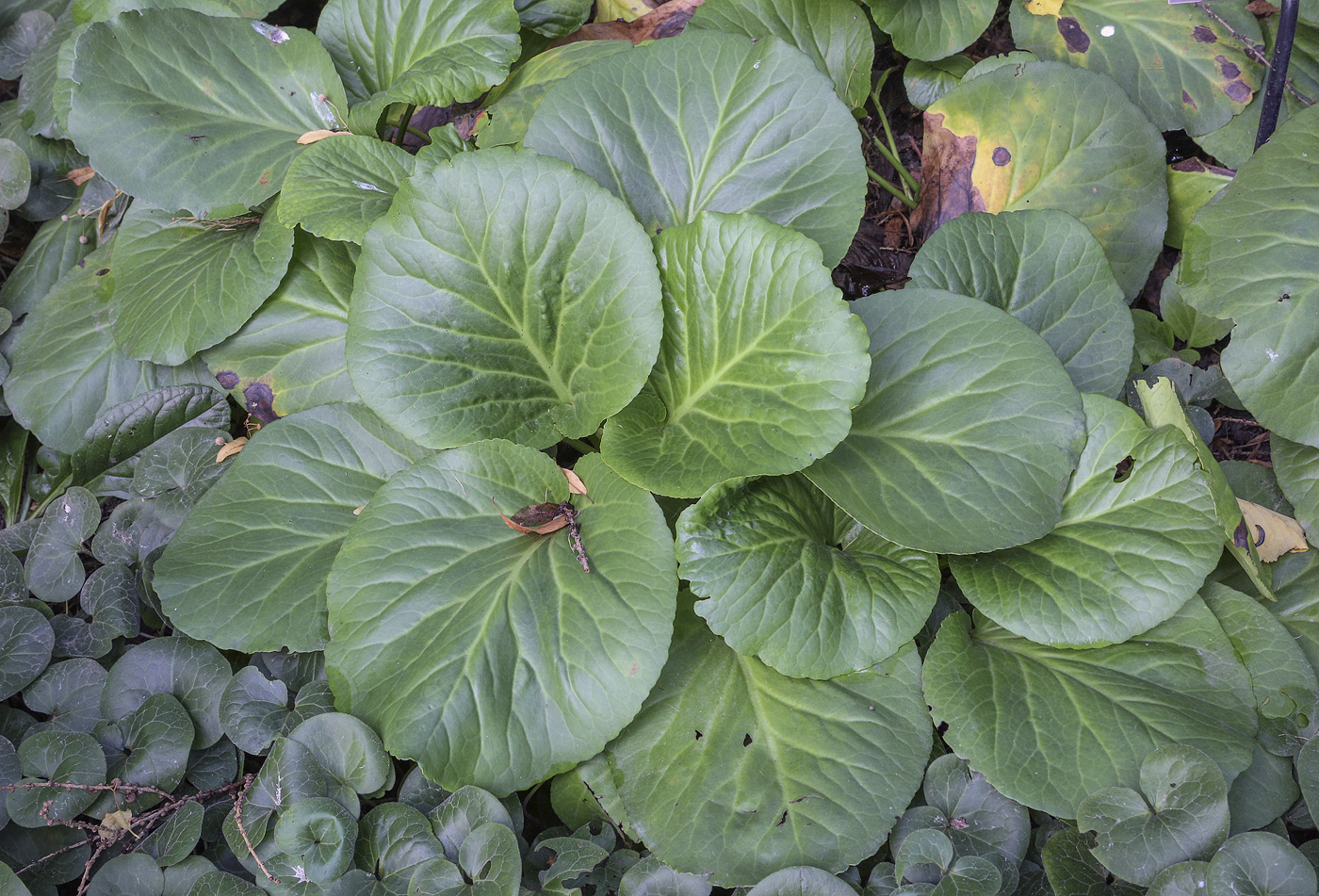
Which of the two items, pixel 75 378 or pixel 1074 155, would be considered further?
pixel 75 378

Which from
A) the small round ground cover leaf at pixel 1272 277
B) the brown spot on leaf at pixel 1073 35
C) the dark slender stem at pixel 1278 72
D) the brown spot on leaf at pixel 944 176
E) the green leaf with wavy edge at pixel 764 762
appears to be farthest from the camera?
the brown spot on leaf at pixel 1073 35

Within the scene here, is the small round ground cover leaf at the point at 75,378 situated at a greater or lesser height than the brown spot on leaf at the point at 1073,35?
lesser

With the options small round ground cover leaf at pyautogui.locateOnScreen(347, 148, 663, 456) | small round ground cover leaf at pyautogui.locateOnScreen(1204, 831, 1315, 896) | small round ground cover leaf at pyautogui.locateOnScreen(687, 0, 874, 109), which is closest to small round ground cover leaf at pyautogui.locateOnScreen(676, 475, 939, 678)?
small round ground cover leaf at pyautogui.locateOnScreen(347, 148, 663, 456)

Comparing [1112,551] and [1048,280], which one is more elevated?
[1048,280]

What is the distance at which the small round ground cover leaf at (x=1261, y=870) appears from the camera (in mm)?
1145

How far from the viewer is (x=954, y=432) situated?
1419 mm

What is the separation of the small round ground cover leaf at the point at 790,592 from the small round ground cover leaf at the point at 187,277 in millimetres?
1092

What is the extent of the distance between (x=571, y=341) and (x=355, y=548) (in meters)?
0.51

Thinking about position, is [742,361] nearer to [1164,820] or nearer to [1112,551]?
[1112,551]

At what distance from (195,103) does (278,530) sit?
102 cm

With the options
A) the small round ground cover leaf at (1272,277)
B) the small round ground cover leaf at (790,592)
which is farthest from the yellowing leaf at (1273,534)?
the small round ground cover leaf at (790,592)

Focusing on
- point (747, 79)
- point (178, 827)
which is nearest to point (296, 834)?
point (178, 827)

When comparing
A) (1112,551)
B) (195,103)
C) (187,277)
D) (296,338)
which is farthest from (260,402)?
(1112,551)

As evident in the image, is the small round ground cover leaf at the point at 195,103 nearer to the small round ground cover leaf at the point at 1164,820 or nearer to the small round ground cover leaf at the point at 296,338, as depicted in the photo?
the small round ground cover leaf at the point at 296,338
